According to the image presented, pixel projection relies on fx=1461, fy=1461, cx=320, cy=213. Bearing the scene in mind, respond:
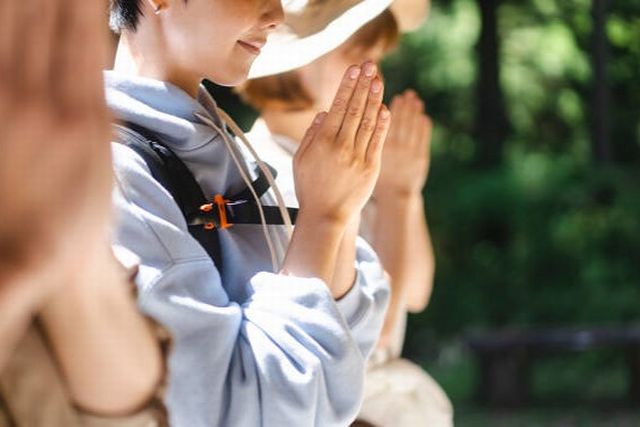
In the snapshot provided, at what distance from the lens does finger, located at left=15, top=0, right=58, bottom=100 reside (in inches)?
34.2

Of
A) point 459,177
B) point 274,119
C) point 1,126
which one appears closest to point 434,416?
point 274,119

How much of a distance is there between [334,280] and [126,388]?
0.79m

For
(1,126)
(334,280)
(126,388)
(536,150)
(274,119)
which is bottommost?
(536,150)

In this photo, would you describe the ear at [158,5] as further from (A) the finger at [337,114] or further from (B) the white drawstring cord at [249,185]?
(A) the finger at [337,114]

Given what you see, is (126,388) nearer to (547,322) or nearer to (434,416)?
(434,416)

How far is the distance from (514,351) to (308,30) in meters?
8.38

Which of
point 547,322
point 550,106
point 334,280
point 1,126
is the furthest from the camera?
point 550,106

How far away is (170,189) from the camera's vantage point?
163 centimetres

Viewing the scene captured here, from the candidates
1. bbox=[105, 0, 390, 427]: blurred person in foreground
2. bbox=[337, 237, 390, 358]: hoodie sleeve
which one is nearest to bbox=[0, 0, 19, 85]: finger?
bbox=[105, 0, 390, 427]: blurred person in foreground

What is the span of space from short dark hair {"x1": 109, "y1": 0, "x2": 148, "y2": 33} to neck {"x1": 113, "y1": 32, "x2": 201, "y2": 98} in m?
0.01

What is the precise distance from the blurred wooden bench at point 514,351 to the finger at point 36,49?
9669mm

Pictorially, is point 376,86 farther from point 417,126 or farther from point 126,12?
point 417,126

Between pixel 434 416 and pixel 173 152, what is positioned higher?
pixel 173 152

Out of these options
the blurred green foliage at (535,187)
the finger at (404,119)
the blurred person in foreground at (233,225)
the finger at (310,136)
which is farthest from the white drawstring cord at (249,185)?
the blurred green foliage at (535,187)
